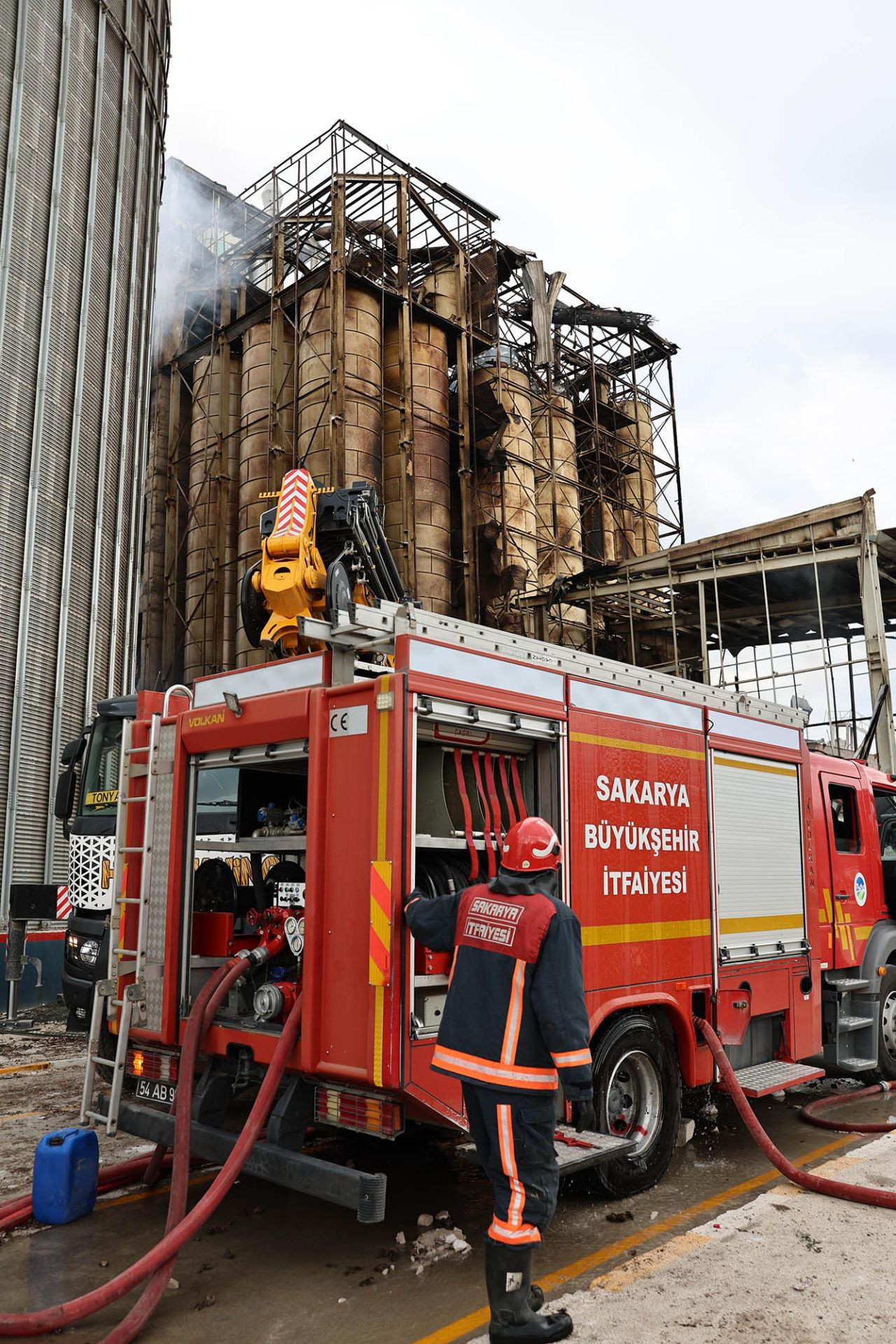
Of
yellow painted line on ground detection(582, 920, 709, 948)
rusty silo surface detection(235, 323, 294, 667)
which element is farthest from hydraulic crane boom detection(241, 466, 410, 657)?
rusty silo surface detection(235, 323, 294, 667)

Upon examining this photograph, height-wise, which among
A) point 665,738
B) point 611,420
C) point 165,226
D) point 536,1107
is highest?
point 165,226

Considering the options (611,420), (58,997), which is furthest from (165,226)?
(58,997)

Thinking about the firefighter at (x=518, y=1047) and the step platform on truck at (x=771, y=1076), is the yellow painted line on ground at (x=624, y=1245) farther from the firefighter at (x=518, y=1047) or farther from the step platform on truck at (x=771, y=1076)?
the step platform on truck at (x=771, y=1076)

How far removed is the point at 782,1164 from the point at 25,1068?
7.07 m

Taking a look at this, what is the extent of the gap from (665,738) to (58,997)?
35.2 ft

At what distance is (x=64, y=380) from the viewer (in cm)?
1561

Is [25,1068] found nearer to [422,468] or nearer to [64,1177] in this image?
[64,1177]

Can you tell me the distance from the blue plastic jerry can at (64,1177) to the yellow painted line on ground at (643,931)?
9.42ft

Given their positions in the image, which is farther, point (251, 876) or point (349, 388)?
point (349, 388)

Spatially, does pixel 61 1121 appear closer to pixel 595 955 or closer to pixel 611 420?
pixel 595 955

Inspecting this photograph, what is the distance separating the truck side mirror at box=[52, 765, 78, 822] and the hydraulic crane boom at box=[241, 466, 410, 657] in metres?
3.27

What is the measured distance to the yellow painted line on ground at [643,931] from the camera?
5.63 meters

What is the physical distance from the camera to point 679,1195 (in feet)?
19.4

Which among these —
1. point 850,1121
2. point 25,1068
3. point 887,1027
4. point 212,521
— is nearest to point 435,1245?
point 850,1121
